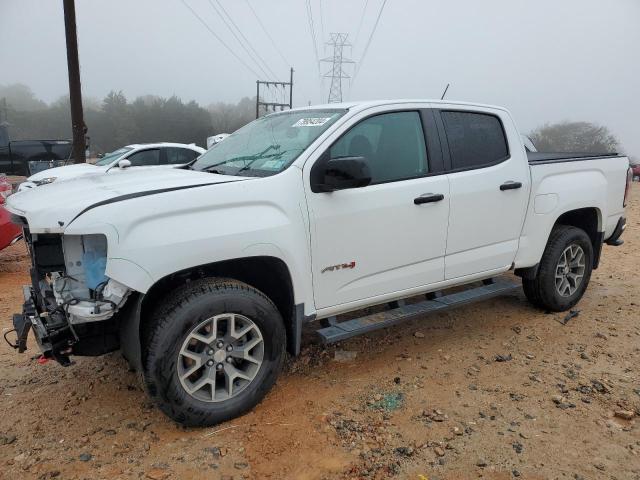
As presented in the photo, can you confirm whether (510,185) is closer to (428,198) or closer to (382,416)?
(428,198)

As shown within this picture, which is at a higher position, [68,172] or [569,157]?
[569,157]

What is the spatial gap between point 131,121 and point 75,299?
52.4 metres

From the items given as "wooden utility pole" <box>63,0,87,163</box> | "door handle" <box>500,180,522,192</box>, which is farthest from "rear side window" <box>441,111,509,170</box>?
"wooden utility pole" <box>63,0,87,163</box>

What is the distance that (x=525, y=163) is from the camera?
4242 millimetres

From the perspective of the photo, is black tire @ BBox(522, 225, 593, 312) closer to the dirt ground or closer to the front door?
the dirt ground

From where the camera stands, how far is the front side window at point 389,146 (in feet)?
11.1

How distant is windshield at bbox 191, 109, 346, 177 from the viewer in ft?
10.7

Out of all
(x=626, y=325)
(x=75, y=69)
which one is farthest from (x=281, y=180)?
(x=75, y=69)

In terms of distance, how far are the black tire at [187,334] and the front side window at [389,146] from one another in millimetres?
1116

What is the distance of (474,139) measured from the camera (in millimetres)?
4016

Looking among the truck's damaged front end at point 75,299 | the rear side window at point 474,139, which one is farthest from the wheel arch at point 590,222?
the truck's damaged front end at point 75,299

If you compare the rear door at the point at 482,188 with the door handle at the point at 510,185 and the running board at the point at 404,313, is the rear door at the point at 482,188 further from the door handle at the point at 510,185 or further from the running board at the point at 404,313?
the running board at the point at 404,313

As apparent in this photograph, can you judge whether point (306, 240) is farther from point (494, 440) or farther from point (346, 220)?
point (494, 440)

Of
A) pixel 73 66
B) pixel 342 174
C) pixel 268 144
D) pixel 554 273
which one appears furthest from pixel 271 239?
pixel 73 66
